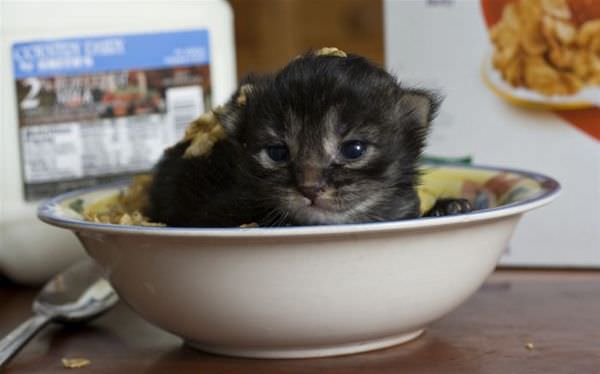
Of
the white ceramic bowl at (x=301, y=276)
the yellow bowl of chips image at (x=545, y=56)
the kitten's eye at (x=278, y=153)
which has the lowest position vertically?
the white ceramic bowl at (x=301, y=276)

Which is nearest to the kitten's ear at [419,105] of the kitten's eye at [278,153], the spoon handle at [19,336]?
the kitten's eye at [278,153]

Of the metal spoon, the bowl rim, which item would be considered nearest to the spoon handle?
the metal spoon

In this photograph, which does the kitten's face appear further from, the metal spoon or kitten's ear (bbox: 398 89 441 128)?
the metal spoon

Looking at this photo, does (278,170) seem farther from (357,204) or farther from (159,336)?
(159,336)

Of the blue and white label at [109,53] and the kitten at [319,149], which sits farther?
the blue and white label at [109,53]

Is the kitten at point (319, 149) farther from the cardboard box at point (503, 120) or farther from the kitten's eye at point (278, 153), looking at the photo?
the cardboard box at point (503, 120)

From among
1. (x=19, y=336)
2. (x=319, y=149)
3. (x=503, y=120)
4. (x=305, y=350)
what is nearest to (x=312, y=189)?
(x=319, y=149)

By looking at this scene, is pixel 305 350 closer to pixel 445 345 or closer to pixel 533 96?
pixel 445 345
